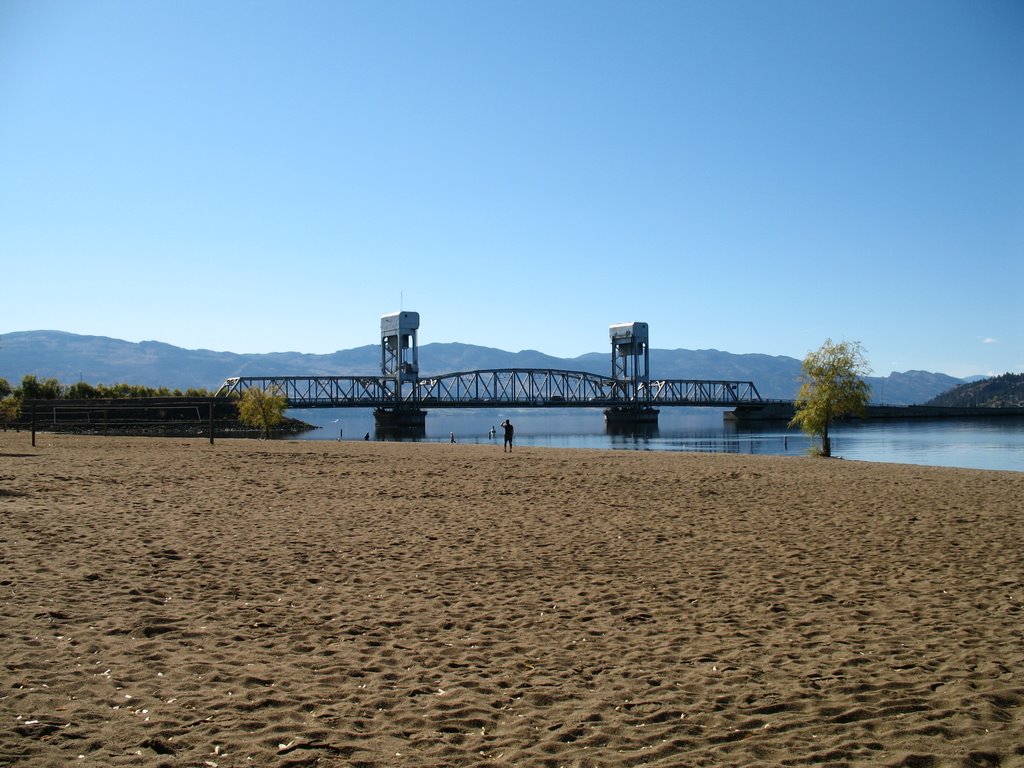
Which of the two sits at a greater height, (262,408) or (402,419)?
(262,408)

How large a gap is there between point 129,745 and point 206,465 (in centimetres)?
2851

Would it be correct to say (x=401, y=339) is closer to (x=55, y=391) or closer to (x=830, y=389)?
(x=55, y=391)

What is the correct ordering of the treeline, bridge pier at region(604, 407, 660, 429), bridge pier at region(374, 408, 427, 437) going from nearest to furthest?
1. the treeline
2. bridge pier at region(374, 408, 427, 437)
3. bridge pier at region(604, 407, 660, 429)

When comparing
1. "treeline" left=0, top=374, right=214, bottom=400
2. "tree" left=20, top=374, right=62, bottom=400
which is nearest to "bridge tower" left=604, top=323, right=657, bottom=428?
"treeline" left=0, top=374, right=214, bottom=400

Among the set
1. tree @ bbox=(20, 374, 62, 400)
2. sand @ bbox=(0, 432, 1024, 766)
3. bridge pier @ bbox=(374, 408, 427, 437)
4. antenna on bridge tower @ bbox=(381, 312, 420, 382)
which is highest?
antenna on bridge tower @ bbox=(381, 312, 420, 382)

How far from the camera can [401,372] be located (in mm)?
171250

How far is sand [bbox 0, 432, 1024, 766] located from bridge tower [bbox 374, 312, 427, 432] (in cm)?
14518

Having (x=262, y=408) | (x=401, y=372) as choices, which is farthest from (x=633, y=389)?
(x=262, y=408)

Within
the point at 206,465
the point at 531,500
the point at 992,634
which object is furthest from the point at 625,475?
the point at 992,634

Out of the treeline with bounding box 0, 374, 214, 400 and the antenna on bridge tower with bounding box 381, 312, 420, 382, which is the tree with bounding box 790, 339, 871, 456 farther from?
the antenna on bridge tower with bounding box 381, 312, 420, 382

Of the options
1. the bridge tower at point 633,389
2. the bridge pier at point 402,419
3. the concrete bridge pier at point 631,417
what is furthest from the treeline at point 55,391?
the bridge tower at point 633,389

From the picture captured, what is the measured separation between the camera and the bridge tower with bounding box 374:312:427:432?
16700cm

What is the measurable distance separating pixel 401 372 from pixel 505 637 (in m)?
164

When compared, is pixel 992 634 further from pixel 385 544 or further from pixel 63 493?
pixel 63 493
